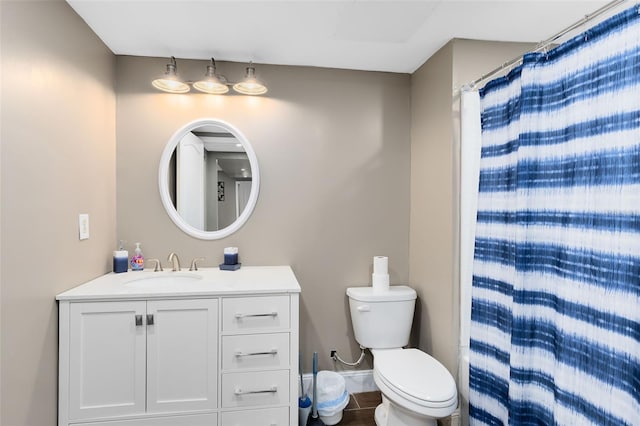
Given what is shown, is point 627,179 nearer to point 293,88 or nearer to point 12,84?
point 293,88

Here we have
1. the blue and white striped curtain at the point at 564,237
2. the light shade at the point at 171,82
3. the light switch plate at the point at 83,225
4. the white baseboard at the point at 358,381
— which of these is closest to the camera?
the blue and white striped curtain at the point at 564,237

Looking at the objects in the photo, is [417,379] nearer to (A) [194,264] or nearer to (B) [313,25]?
(A) [194,264]

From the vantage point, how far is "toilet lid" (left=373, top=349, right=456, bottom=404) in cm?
174

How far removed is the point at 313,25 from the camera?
1.96m

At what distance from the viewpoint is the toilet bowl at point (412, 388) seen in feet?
5.62

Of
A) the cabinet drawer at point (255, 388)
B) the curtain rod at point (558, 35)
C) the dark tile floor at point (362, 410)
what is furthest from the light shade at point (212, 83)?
the dark tile floor at point (362, 410)

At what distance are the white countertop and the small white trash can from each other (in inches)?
30.0

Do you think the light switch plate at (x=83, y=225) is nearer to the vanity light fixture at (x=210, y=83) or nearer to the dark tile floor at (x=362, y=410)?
the vanity light fixture at (x=210, y=83)

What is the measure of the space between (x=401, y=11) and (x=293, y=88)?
3.24 feet

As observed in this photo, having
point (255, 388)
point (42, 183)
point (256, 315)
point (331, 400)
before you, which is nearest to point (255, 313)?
point (256, 315)

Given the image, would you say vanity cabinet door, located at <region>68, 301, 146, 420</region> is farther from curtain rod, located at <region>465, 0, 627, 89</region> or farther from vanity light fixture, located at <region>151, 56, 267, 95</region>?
curtain rod, located at <region>465, 0, 627, 89</region>

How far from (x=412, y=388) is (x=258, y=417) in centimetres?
83

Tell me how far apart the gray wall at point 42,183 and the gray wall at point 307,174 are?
307 millimetres

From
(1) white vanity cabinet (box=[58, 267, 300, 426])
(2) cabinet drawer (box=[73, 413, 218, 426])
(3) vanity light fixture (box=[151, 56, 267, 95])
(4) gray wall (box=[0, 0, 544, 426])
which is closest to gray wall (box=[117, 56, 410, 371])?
(4) gray wall (box=[0, 0, 544, 426])
